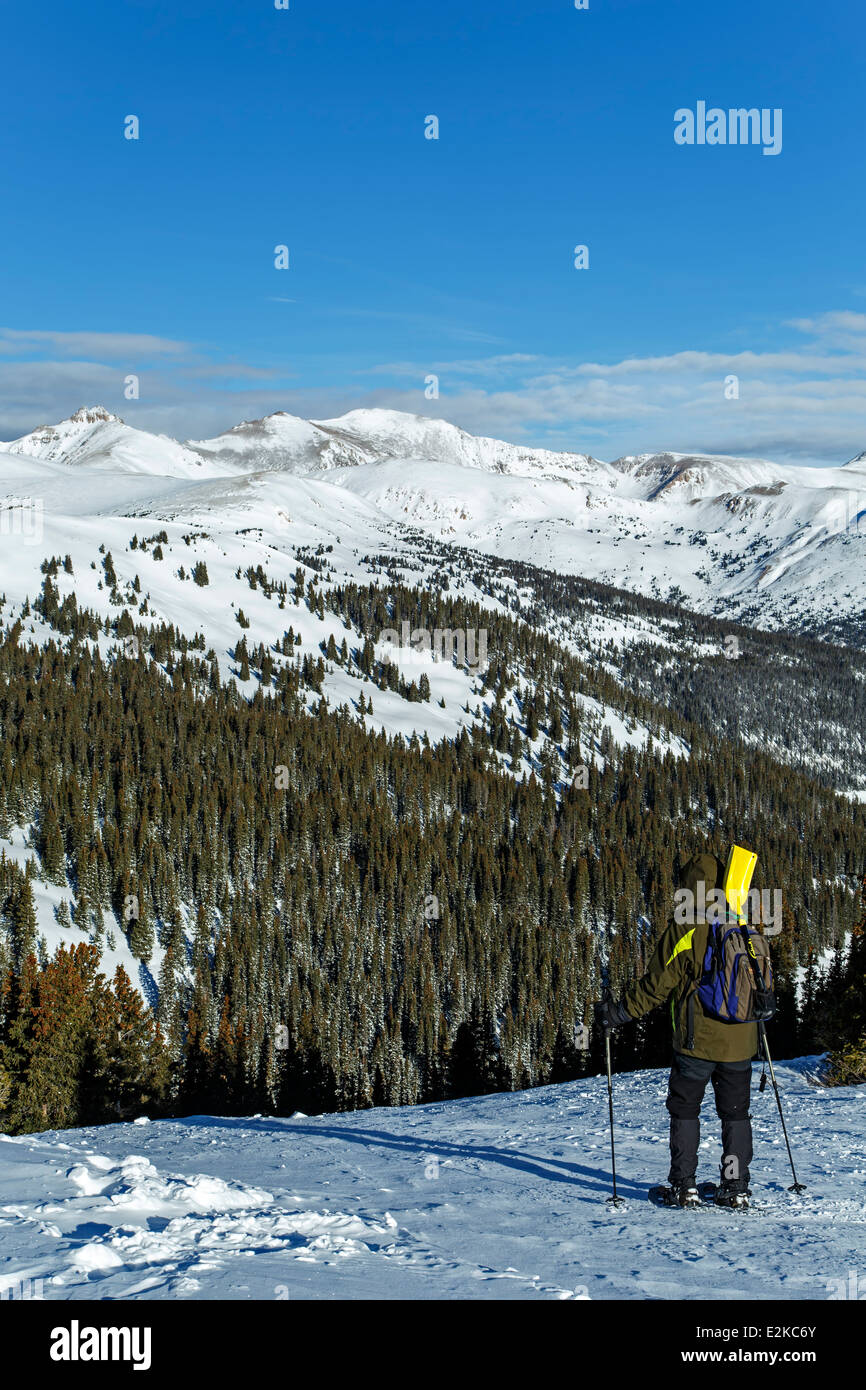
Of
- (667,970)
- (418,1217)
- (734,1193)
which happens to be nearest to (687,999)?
(667,970)

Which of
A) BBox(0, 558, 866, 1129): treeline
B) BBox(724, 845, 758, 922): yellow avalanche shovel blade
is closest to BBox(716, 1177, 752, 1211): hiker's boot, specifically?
BBox(724, 845, 758, 922): yellow avalanche shovel blade

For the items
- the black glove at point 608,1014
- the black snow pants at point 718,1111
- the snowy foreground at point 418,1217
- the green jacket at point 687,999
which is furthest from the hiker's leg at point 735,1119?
the black glove at point 608,1014

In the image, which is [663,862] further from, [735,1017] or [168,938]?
[735,1017]

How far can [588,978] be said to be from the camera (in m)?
108

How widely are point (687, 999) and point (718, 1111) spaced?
1407 mm

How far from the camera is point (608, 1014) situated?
1205cm

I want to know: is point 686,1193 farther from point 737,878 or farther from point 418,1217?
point 737,878

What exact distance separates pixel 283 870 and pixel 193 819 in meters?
13.7

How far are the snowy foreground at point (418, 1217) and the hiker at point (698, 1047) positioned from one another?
1.67 feet

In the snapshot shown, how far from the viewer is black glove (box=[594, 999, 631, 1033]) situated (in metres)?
11.7

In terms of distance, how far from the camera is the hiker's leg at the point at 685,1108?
1109 centimetres

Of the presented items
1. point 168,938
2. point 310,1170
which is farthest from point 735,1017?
point 168,938

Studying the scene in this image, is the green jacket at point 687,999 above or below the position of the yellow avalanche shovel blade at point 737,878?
below

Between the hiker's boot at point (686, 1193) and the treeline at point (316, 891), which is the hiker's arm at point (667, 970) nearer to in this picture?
the hiker's boot at point (686, 1193)
